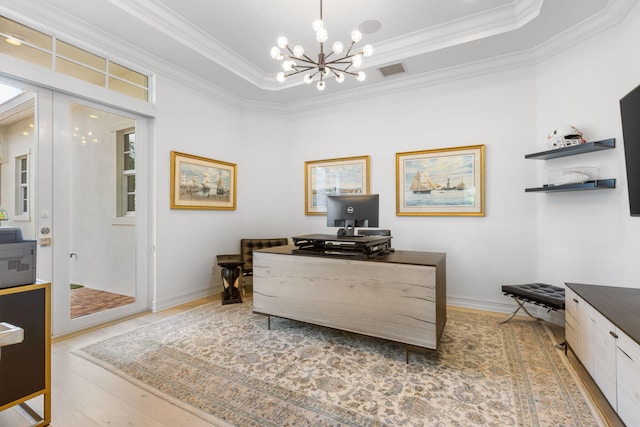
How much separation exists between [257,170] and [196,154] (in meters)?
1.12

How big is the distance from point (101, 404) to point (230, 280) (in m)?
2.17

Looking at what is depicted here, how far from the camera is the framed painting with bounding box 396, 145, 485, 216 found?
3775 mm

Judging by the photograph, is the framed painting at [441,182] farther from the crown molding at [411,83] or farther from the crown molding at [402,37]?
the crown molding at [402,37]

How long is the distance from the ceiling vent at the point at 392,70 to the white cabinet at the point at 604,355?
3291mm

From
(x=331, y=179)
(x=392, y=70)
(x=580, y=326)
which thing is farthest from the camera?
(x=331, y=179)

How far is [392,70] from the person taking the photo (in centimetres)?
394

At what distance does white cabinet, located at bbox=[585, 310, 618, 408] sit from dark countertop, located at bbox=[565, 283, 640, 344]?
0.05 m

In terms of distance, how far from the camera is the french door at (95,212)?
115 inches

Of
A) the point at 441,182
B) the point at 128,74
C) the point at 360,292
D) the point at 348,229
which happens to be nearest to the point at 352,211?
the point at 348,229

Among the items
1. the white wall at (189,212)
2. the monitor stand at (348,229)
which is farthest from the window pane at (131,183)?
the monitor stand at (348,229)

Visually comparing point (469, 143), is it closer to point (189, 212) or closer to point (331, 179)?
point (331, 179)

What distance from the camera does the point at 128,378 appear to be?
2209 millimetres

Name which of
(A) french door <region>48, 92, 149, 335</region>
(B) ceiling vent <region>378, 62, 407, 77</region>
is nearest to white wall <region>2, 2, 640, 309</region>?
(A) french door <region>48, 92, 149, 335</region>

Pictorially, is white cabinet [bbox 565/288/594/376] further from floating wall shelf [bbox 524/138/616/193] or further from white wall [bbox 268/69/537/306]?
white wall [bbox 268/69/537/306]
